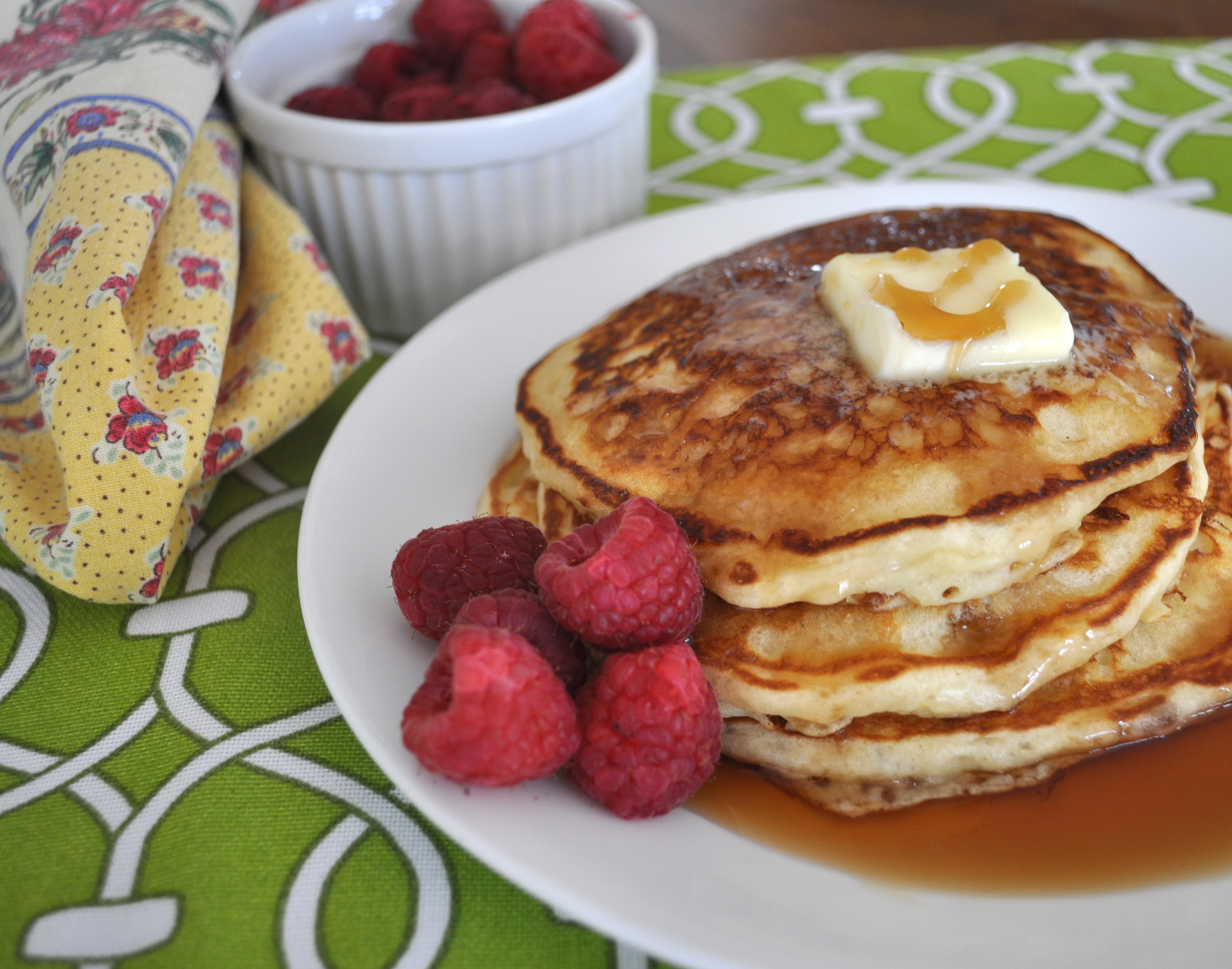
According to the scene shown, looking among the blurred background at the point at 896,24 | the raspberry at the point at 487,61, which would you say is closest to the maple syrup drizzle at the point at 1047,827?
the raspberry at the point at 487,61

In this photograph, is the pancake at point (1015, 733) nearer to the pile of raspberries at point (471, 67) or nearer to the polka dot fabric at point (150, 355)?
the polka dot fabric at point (150, 355)

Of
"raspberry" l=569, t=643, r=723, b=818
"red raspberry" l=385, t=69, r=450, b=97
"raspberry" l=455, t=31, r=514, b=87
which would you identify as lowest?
"raspberry" l=569, t=643, r=723, b=818

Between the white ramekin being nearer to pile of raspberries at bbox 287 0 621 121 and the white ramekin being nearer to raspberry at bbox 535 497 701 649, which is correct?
pile of raspberries at bbox 287 0 621 121

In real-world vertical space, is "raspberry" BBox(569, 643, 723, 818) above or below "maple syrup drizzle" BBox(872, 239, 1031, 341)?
below

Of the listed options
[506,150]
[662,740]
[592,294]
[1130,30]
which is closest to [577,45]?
[506,150]

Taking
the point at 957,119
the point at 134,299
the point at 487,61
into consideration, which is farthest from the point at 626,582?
the point at 957,119

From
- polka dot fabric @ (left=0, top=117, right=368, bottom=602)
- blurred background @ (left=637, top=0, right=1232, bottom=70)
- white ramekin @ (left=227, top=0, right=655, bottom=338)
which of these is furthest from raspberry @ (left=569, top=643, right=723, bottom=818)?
blurred background @ (left=637, top=0, right=1232, bottom=70)
